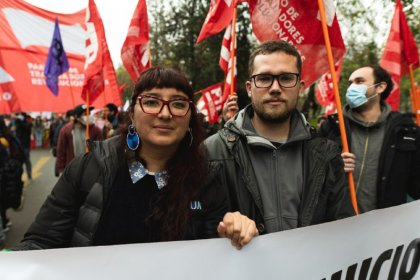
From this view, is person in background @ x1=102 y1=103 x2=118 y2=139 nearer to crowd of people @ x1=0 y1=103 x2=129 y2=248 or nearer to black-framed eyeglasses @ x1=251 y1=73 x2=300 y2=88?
crowd of people @ x1=0 y1=103 x2=129 y2=248

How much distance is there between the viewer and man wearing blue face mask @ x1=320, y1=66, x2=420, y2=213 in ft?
10.8

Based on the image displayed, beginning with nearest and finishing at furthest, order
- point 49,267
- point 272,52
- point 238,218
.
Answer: point 49,267
point 238,218
point 272,52

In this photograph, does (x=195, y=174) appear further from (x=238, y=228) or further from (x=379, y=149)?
(x=379, y=149)

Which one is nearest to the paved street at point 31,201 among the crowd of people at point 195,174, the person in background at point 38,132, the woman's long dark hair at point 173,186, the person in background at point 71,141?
the person in background at point 71,141

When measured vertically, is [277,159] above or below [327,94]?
above

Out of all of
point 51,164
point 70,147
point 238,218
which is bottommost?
point 51,164

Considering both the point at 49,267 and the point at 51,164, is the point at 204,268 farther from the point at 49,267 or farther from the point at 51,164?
the point at 51,164

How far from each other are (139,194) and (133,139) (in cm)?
25

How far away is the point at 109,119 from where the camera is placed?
1004 cm

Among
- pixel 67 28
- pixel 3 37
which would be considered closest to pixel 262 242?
pixel 3 37

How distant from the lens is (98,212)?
1.84 m

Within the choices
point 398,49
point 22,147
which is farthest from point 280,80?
point 22,147

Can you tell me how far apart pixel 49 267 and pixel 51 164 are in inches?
607

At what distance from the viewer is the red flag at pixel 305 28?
330 cm
